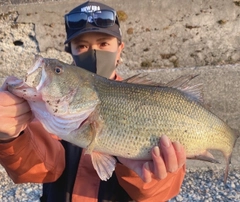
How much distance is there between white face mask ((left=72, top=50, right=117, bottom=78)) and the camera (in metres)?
2.54

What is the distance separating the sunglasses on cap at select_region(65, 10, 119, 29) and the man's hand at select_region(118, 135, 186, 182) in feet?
3.81

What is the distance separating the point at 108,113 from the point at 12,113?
19.0 inches

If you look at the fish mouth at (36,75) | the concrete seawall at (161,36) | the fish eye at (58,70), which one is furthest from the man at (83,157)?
the concrete seawall at (161,36)

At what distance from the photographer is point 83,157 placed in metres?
2.26

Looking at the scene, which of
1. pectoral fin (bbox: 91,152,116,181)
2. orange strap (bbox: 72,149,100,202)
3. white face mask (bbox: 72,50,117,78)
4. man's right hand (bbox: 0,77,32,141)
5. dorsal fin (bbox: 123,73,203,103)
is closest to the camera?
man's right hand (bbox: 0,77,32,141)

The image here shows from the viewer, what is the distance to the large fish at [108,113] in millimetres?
1775

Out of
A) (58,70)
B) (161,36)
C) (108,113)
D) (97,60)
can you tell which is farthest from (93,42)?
(161,36)

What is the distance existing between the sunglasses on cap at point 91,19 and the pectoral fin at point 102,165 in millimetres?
1108

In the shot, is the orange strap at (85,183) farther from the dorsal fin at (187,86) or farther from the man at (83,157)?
the dorsal fin at (187,86)

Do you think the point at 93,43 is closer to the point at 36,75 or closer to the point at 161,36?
the point at 36,75

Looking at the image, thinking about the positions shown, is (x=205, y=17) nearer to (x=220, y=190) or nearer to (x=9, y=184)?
(x=220, y=190)

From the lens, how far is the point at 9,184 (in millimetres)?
4547

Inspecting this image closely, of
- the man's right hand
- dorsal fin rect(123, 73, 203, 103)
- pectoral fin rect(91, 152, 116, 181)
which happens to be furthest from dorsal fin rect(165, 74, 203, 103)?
the man's right hand

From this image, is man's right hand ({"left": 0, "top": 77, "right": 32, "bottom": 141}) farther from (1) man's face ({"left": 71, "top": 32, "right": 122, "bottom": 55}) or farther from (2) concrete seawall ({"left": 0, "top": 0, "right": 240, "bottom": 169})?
(2) concrete seawall ({"left": 0, "top": 0, "right": 240, "bottom": 169})
